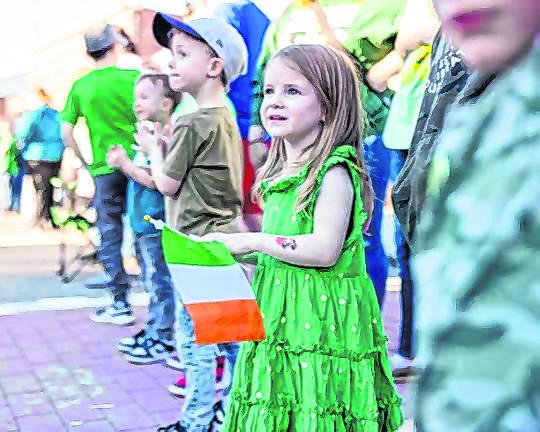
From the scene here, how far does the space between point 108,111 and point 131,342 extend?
1250mm

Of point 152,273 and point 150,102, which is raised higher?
point 150,102

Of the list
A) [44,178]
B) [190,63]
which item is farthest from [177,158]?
[44,178]

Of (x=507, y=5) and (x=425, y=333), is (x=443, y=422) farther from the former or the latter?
(x=507, y=5)

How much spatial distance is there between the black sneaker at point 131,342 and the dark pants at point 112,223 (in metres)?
0.61

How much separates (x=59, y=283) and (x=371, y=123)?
3075 millimetres

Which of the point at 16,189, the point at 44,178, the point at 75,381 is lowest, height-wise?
the point at 75,381

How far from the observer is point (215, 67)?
2928 mm

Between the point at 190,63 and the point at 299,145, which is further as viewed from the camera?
the point at 190,63

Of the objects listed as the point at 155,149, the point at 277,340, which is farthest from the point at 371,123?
the point at 277,340

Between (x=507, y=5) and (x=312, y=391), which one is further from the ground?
(x=507, y=5)

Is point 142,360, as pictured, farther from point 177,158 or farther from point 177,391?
point 177,158

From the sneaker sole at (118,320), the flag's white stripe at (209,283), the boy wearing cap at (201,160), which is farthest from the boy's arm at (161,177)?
the sneaker sole at (118,320)

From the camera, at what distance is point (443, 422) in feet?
1.66

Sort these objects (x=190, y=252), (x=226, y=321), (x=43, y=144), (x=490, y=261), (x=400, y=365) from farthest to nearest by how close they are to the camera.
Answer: (x=43, y=144), (x=400, y=365), (x=190, y=252), (x=226, y=321), (x=490, y=261)
